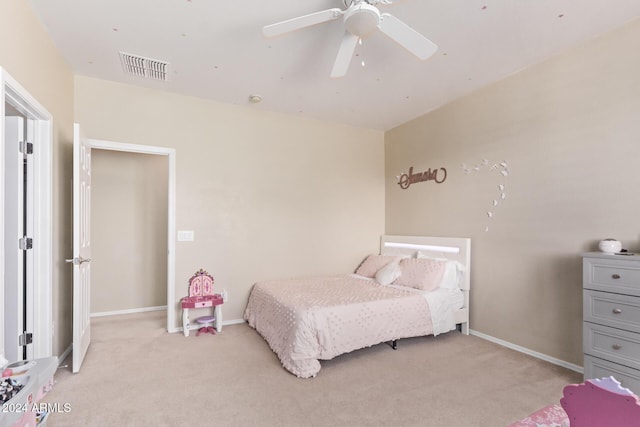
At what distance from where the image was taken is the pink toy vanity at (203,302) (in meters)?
3.46

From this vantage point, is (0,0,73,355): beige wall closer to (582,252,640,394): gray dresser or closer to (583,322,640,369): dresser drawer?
(582,252,640,394): gray dresser

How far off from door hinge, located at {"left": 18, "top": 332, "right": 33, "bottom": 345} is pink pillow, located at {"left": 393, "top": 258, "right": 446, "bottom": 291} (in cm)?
329

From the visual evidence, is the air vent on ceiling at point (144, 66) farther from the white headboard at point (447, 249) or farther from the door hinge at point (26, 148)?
the white headboard at point (447, 249)

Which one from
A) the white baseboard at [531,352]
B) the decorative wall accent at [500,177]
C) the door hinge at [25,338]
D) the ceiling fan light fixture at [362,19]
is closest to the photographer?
the ceiling fan light fixture at [362,19]

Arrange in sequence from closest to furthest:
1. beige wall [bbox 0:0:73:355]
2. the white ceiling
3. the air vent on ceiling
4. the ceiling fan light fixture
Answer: the ceiling fan light fixture → beige wall [bbox 0:0:73:355] → the white ceiling → the air vent on ceiling

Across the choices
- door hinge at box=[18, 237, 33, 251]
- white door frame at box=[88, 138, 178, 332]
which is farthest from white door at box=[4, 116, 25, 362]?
white door frame at box=[88, 138, 178, 332]

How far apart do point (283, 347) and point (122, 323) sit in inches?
94.8

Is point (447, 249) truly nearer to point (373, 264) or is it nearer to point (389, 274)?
point (389, 274)

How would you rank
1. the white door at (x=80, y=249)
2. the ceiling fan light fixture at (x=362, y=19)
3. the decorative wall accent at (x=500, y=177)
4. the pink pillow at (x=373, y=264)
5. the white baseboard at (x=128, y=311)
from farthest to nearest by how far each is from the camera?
1. the white baseboard at (x=128, y=311)
2. the pink pillow at (x=373, y=264)
3. the decorative wall accent at (x=500, y=177)
4. the white door at (x=80, y=249)
5. the ceiling fan light fixture at (x=362, y=19)

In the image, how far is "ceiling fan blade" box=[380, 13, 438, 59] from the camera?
6.13 feet

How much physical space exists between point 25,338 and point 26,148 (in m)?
1.39

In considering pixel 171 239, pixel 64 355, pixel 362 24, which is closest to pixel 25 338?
pixel 64 355

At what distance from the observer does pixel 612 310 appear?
2152 mm

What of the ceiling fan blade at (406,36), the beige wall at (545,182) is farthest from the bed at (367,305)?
the ceiling fan blade at (406,36)
